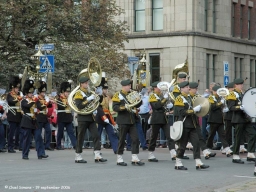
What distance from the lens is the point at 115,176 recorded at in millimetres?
17688

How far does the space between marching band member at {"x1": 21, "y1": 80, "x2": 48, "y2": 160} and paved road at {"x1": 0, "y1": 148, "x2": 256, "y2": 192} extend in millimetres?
306

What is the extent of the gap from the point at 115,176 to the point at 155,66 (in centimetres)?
3339

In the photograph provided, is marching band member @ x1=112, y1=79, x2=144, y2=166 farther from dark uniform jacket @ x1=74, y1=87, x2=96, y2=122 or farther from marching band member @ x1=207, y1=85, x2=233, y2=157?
marching band member @ x1=207, y1=85, x2=233, y2=157

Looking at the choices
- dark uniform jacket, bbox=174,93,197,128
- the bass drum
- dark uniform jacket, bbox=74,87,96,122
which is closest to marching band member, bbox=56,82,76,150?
dark uniform jacket, bbox=74,87,96,122

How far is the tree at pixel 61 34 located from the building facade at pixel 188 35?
13.4 meters

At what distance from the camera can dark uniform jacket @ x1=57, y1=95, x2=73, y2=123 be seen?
25.5m

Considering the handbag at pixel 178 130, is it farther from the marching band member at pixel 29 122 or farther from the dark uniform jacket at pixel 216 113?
the dark uniform jacket at pixel 216 113

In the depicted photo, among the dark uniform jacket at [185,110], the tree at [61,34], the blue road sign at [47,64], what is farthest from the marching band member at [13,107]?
the dark uniform jacket at [185,110]

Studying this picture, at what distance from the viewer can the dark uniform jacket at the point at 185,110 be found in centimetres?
1923

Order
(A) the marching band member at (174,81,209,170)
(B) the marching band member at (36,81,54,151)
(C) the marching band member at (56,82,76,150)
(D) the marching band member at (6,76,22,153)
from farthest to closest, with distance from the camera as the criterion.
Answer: (C) the marching band member at (56,82,76,150) → (D) the marching band member at (6,76,22,153) → (B) the marching band member at (36,81,54,151) → (A) the marching band member at (174,81,209,170)

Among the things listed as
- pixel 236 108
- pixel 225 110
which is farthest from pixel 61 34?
pixel 236 108

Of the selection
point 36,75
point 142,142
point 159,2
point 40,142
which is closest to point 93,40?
point 36,75

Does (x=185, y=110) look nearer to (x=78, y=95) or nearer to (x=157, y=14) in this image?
(x=78, y=95)

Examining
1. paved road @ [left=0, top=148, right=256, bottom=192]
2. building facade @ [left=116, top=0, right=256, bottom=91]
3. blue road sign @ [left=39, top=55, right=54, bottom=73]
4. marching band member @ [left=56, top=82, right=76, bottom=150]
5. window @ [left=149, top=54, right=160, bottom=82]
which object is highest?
building facade @ [left=116, top=0, right=256, bottom=91]
